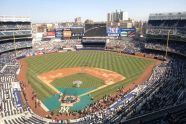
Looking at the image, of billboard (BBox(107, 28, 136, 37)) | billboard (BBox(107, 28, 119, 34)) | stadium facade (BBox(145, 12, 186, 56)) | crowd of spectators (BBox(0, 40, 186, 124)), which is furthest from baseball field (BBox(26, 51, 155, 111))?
billboard (BBox(107, 28, 119, 34))

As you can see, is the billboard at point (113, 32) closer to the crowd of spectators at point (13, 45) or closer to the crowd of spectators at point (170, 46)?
the crowd of spectators at point (170, 46)

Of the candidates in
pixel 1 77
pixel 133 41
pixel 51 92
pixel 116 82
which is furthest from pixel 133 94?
pixel 133 41

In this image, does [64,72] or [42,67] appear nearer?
[64,72]

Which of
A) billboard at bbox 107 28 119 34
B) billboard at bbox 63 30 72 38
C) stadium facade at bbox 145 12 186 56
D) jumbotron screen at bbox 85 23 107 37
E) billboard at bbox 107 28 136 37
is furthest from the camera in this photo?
billboard at bbox 63 30 72 38

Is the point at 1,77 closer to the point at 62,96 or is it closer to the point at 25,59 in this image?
the point at 62,96

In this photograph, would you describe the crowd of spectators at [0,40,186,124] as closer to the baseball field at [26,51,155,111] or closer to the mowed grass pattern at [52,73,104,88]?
the baseball field at [26,51,155,111]

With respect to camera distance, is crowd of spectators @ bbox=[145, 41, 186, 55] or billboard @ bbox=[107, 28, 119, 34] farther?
billboard @ bbox=[107, 28, 119, 34]

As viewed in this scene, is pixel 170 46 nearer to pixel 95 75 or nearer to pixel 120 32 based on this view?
pixel 120 32
